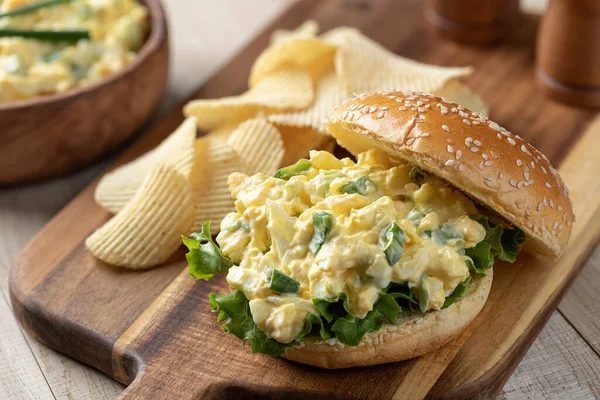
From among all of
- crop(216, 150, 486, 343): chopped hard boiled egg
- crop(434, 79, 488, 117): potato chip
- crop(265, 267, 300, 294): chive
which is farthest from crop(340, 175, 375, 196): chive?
crop(434, 79, 488, 117): potato chip

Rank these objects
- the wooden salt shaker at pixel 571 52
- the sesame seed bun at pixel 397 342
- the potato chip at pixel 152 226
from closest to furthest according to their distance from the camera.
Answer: the sesame seed bun at pixel 397 342 → the potato chip at pixel 152 226 → the wooden salt shaker at pixel 571 52

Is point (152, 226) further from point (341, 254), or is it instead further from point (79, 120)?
point (341, 254)

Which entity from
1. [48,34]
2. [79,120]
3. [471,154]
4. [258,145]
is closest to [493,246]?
[471,154]

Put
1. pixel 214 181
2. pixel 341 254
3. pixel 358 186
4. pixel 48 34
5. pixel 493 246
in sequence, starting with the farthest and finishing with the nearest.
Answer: pixel 48 34
pixel 214 181
pixel 493 246
pixel 358 186
pixel 341 254

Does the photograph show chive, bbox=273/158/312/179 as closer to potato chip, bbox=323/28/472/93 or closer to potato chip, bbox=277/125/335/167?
potato chip, bbox=277/125/335/167

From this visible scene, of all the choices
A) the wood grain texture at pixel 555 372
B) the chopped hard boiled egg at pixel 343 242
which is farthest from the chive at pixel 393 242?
the wood grain texture at pixel 555 372

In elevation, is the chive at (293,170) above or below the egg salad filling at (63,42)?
above

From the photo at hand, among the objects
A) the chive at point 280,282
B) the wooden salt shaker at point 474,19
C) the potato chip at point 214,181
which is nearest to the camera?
the chive at point 280,282

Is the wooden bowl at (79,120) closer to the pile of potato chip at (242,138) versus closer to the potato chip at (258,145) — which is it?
the pile of potato chip at (242,138)
